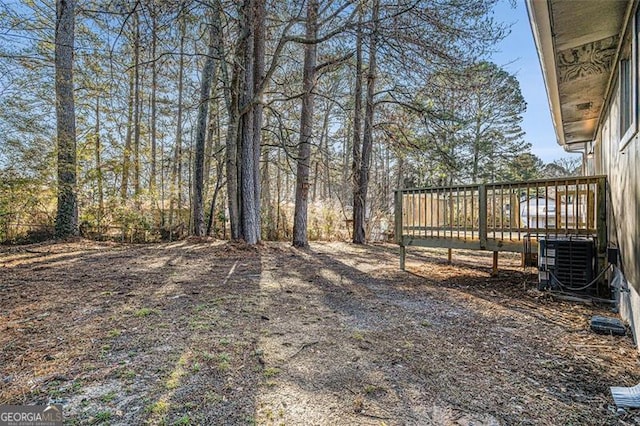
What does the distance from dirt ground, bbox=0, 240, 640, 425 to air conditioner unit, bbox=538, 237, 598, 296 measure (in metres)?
0.27

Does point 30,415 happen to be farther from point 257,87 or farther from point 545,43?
point 257,87

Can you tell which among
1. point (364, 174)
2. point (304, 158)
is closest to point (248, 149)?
point (304, 158)

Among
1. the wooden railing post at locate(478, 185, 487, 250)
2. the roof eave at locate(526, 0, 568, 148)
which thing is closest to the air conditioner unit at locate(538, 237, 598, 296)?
the wooden railing post at locate(478, 185, 487, 250)

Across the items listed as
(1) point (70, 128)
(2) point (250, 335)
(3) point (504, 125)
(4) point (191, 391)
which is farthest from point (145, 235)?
(3) point (504, 125)

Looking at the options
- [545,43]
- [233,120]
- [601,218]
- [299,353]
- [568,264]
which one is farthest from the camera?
[233,120]

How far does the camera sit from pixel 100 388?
188 centimetres

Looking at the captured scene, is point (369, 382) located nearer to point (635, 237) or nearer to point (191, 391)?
point (191, 391)

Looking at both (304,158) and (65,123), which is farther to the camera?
(304,158)

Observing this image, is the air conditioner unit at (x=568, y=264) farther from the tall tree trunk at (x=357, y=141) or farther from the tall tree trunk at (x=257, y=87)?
the tall tree trunk at (x=357, y=141)

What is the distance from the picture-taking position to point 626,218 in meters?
3.15

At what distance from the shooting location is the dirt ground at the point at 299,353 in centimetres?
175

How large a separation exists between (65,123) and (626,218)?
33.1 feet

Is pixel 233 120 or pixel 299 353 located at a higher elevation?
pixel 233 120

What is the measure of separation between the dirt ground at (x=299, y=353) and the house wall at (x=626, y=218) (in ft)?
1.19
